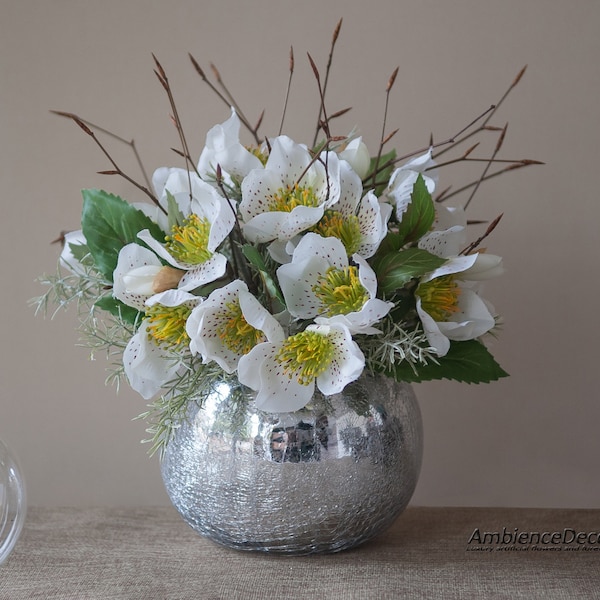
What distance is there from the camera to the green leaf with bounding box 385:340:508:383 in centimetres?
81

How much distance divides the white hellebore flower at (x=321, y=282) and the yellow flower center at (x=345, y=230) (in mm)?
31

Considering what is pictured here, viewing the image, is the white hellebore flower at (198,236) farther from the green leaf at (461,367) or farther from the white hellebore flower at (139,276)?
the green leaf at (461,367)

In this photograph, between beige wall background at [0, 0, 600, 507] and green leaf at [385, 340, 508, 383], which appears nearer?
green leaf at [385, 340, 508, 383]

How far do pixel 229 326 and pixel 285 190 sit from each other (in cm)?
15

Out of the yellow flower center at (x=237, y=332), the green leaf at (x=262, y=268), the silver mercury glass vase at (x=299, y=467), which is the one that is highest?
the green leaf at (x=262, y=268)

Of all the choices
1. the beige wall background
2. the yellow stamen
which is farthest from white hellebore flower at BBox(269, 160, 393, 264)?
the beige wall background

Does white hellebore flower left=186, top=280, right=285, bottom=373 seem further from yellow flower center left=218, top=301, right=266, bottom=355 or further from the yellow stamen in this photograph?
the yellow stamen

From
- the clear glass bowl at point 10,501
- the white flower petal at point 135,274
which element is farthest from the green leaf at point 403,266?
the clear glass bowl at point 10,501

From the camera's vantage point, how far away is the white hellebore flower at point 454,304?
30.4 inches

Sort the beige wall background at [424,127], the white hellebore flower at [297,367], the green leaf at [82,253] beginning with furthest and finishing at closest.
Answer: the beige wall background at [424,127] < the green leaf at [82,253] < the white hellebore flower at [297,367]

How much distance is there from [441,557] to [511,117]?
0.66 metres

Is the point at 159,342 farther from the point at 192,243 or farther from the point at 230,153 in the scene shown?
the point at 230,153

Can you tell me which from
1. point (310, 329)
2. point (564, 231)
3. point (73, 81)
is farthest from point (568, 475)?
point (73, 81)

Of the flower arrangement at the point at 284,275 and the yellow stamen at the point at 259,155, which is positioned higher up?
the yellow stamen at the point at 259,155
